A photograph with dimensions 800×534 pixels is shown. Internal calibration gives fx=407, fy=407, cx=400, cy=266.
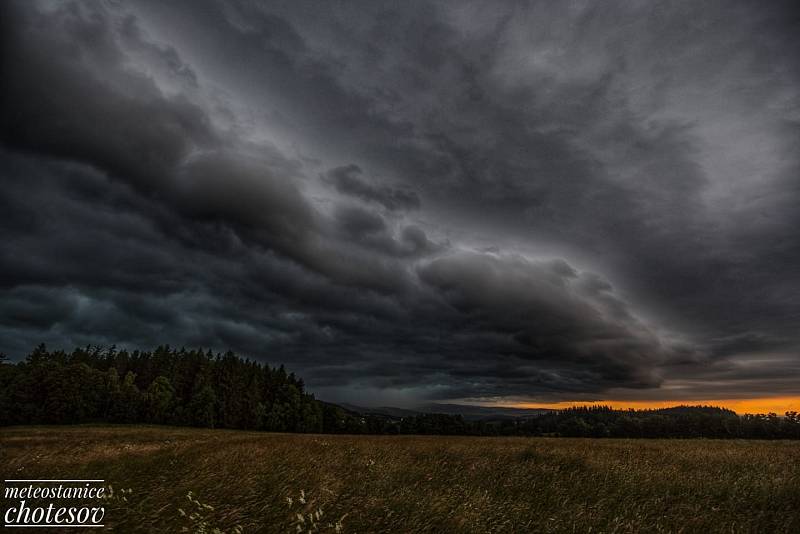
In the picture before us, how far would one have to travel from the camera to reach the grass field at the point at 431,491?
8156 millimetres

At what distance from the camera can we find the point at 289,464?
39.4 feet

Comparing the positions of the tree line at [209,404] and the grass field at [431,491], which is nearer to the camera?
the grass field at [431,491]

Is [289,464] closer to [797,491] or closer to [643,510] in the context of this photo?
[643,510]

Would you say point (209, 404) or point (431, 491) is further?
point (209, 404)

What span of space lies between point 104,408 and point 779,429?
131854mm

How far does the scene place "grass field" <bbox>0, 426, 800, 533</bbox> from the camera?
8.16 metres

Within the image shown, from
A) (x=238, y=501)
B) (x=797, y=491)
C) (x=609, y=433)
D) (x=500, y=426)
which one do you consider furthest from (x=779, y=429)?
(x=238, y=501)

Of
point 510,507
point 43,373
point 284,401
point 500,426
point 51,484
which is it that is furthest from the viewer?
point 500,426

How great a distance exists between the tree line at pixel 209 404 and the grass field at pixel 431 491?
72428 mm

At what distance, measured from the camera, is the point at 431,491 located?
10367mm

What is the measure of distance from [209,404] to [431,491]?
284ft

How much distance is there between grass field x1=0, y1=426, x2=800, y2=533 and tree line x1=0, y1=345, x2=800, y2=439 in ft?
238

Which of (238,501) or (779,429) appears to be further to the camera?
(779,429)

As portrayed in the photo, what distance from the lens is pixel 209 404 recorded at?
83688 millimetres
